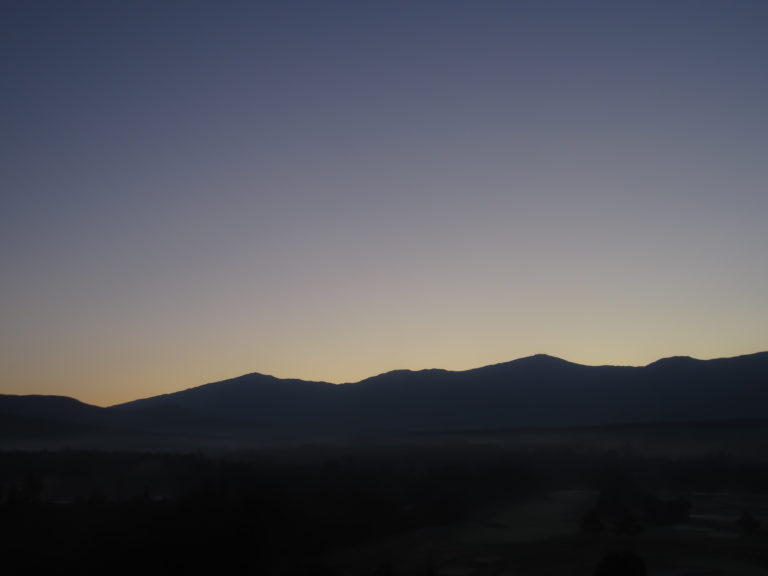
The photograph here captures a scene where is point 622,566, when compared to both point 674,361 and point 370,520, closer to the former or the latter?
point 370,520

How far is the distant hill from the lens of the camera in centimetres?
12544

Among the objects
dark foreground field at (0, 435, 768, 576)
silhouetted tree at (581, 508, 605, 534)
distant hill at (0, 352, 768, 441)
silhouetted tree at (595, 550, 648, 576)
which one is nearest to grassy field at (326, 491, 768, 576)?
dark foreground field at (0, 435, 768, 576)

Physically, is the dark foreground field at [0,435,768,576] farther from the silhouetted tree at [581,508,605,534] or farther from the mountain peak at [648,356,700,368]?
the mountain peak at [648,356,700,368]

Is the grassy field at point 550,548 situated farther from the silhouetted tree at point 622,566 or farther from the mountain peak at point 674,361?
the mountain peak at point 674,361

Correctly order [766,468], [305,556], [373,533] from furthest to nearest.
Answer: [766,468], [373,533], [305,556]

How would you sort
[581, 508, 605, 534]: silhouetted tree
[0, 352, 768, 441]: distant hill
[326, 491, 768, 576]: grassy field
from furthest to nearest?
[0, 352, 768, 441]: distant hill, [581, 508, 605, 534]: silhouetted tree, [326, 491, 768, 576]: grassy field

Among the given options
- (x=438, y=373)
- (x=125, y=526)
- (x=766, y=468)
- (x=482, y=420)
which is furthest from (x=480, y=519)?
(x=438, y=373)

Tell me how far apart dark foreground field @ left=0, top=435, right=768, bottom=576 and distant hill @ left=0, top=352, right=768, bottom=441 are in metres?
57.6

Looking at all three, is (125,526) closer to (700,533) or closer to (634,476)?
(700,533)

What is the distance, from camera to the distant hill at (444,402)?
12544cm

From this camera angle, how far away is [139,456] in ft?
234

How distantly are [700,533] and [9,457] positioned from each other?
57803 mm

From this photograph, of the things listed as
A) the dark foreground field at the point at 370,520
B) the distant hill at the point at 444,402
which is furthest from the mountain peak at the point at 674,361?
the dark foreground field at the point at 370,520

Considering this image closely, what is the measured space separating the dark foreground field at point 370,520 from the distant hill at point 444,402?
5755 cm
